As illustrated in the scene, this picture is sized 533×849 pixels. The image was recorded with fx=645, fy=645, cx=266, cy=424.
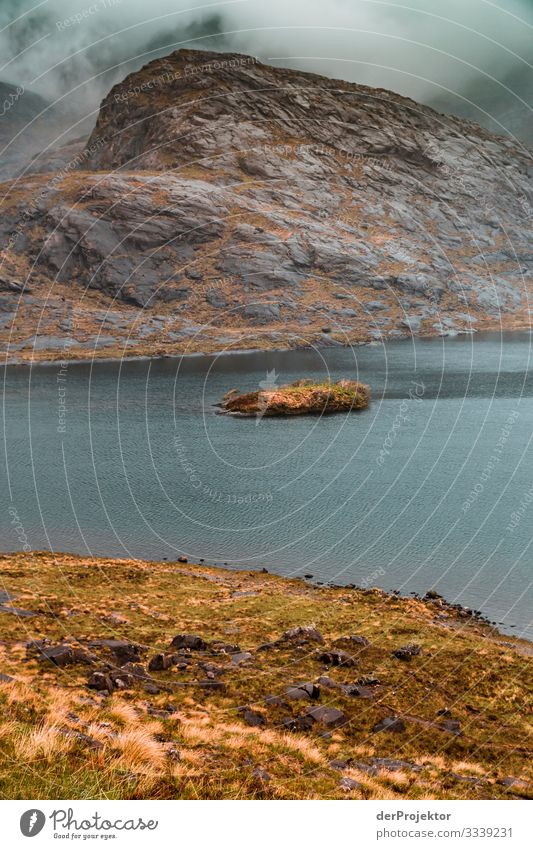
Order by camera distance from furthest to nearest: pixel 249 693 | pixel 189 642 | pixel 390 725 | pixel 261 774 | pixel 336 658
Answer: pixel 189 642 → pixel 336 658 → pixel 249 693 → pixel 390 725 → pixel 261 774

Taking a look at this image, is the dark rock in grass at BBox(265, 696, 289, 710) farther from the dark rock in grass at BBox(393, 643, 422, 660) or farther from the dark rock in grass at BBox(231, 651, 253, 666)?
the dark rock in grass at BBox(393, 643, 422, 660)

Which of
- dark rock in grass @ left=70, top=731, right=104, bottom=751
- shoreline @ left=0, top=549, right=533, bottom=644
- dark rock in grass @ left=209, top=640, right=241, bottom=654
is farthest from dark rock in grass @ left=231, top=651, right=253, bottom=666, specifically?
shoreline @ left=0, top=549, right=533, bottom=644

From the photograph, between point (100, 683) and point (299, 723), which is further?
point (100, 683)

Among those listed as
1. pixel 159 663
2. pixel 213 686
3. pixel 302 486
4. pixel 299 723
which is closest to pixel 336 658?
pixel 213 686

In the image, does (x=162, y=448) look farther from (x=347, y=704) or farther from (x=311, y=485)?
(x=347, y=704)

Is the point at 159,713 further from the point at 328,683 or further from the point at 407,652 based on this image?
the point at 407,652

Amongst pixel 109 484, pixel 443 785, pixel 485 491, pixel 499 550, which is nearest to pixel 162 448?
pixel 109 484
